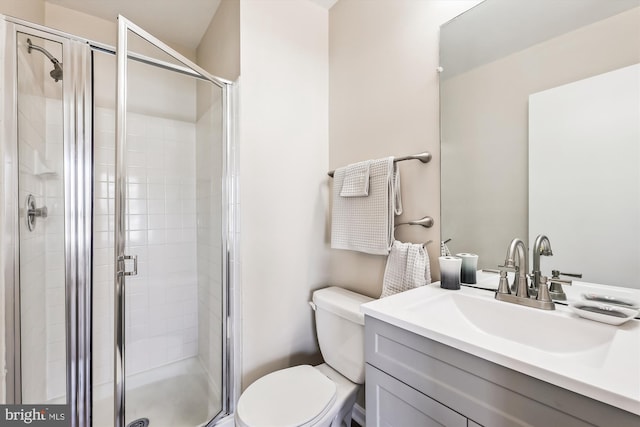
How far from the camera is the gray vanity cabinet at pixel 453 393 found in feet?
1.68

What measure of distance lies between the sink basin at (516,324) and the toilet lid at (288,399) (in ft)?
1.85

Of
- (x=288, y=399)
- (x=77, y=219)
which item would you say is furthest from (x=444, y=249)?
(x=77, y=219)

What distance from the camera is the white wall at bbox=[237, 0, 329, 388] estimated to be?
1441mm

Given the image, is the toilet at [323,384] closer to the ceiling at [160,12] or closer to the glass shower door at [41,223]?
the glass shower door at [41,223]

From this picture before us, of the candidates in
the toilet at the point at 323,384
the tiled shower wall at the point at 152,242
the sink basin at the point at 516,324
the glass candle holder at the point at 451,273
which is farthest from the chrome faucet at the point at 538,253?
the tiled shower wall at the point at 152,242

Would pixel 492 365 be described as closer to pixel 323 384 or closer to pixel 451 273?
pixel 451 273

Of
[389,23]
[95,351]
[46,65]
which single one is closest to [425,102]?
[389,23]

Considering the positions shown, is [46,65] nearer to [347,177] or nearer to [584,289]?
[347,177]

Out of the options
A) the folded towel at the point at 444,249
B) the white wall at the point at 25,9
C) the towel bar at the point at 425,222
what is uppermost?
the white wall at the point at 25,9

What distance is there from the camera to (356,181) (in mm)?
1388

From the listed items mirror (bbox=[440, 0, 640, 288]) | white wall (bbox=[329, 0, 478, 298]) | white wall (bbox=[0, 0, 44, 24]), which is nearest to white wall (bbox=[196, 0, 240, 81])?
white wall (bbox=[329, 0, 478, 298])

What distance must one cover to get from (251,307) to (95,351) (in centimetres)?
82

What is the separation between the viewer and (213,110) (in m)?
1.51

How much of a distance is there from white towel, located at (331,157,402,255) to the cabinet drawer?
56cm
